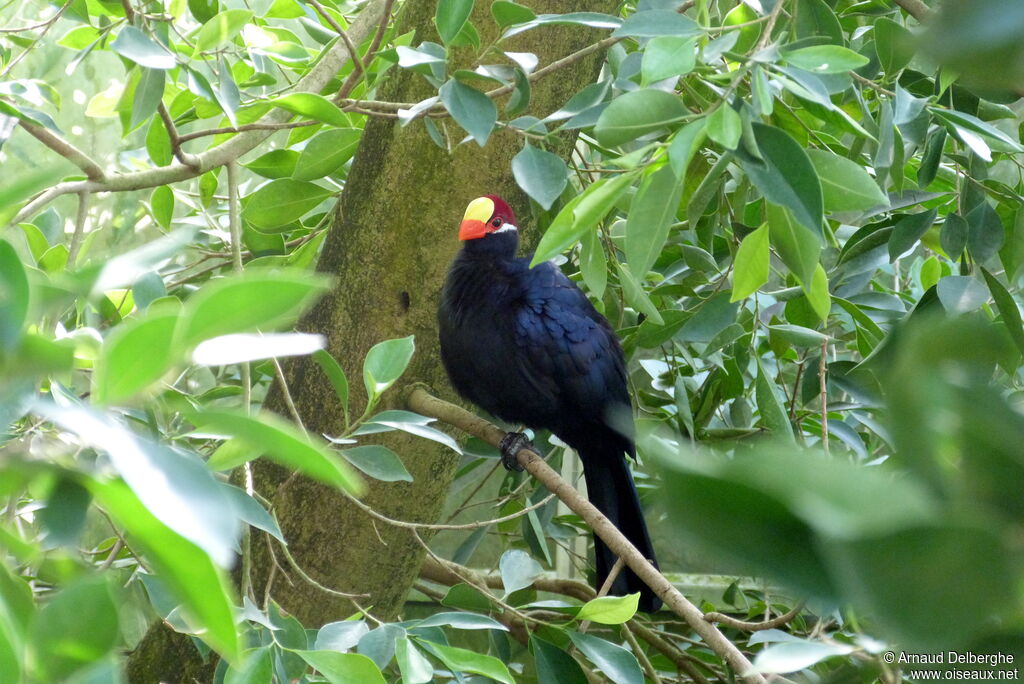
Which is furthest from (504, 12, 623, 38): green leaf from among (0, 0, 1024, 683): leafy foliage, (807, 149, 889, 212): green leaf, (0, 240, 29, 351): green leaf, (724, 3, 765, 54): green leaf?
(0, 240, 29, 351): green leaf

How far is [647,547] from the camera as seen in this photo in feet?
5.86

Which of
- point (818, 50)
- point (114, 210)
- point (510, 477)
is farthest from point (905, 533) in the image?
point (114, 210)

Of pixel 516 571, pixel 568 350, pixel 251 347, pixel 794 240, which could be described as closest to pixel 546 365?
pixel 568 350

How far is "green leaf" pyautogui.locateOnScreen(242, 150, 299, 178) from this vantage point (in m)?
1.37

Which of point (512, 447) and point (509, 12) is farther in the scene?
point (512, 447)

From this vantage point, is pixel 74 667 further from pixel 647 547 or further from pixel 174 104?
pixel 647 547

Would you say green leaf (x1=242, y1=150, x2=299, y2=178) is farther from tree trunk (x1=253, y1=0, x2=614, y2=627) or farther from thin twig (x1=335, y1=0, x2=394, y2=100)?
Answer: thin twig (x1=335, y1=0, x2=394, y2=100)

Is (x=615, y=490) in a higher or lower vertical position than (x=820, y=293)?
lower

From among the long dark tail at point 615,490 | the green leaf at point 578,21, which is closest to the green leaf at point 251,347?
the green leaf at point 578,21

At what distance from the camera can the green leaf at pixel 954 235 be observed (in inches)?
40.8

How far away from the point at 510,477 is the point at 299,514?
0.60 meters

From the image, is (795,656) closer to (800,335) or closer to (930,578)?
(930,578)

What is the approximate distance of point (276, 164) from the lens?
54.1 inches

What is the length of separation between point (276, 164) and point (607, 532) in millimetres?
772
